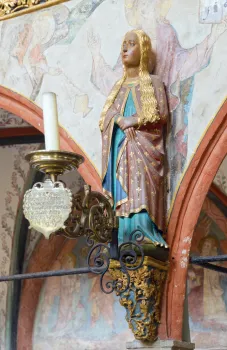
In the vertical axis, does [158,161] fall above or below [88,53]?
below

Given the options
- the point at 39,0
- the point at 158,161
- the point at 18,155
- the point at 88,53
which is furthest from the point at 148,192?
the point at 18,155

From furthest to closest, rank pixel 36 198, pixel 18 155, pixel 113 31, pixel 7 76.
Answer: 1. pixel 18 155
2. pixel 7 76
3. pixel 113 31
4. pixel 36 198

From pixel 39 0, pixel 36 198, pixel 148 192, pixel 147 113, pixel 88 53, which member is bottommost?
pixel 36 198

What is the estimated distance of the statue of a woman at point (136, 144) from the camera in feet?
25.5

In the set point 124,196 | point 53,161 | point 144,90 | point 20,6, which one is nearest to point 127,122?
point 144,90

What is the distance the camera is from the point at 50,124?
5.69 meters

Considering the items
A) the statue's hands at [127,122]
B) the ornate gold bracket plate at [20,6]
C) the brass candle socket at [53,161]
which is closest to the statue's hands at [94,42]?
the ornate gold bracket plate at [20,6]

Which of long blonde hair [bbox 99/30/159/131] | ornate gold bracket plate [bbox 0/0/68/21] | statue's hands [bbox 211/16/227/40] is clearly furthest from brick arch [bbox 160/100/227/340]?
ornate gold bracket plate [bbox 0/0/68/21]

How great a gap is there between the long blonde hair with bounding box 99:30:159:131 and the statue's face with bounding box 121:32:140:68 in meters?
0.04

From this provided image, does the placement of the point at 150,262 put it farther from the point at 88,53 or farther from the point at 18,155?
the point at 18,155

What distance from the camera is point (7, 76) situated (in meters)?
9.16

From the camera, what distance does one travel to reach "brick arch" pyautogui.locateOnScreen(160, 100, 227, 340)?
778 centimetres

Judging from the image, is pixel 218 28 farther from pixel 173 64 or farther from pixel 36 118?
pixel 36 118

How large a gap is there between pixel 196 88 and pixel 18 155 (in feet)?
13.9
